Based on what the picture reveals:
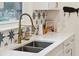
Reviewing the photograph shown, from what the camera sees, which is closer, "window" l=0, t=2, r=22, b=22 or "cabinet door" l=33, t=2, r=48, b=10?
"window" l=0, t=2, r=22, b=22

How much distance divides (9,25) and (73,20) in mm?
1754

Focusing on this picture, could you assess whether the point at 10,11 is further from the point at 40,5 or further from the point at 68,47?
the point at 68,47

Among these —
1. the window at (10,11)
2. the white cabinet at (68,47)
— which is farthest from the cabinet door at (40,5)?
the white cabinet at (68,47)

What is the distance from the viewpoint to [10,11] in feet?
7.57

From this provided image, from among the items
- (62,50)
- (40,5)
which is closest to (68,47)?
(62,50)

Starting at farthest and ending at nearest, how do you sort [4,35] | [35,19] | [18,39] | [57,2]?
[57,2] < [35,19] < [18,39] < [4,35]

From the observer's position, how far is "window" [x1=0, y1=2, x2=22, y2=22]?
6.99 ft

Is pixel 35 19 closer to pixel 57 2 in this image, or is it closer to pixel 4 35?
pixel 57 2

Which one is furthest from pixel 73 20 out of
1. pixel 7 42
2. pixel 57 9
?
pixel 7 42

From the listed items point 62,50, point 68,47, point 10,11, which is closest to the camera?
point 10,11

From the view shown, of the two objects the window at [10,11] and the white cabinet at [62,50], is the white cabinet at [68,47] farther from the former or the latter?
the window at [10,11]

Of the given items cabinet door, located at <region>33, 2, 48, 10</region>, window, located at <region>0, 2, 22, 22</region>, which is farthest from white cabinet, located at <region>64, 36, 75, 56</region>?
window, located at <region>0, 2, 22, 22</region>

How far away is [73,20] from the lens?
3523mm

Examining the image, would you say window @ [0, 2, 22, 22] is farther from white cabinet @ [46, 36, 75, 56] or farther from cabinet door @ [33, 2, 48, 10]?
white cabinet @ [46, 36, 75, 56]
